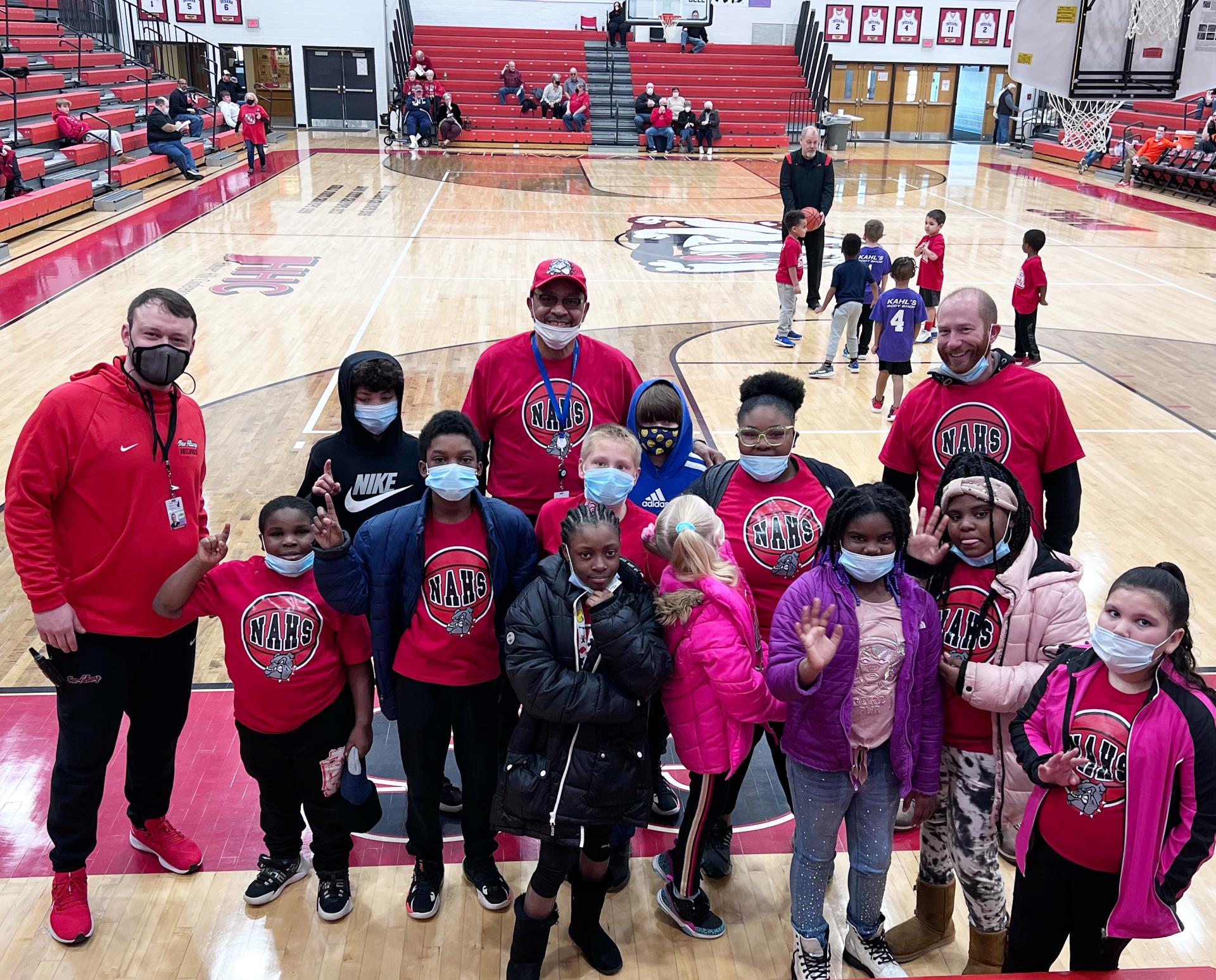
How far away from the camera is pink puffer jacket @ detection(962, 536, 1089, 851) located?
2.89m

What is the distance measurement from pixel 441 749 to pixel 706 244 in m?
12.9

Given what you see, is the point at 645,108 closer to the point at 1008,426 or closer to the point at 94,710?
the point at 1008,426

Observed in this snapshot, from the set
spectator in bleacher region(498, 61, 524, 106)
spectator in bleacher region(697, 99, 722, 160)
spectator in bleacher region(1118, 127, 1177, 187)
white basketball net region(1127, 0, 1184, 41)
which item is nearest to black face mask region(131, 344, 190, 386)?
white basketball net region(1127, 0, 1184, 41)

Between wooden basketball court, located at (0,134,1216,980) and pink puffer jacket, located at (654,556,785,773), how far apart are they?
0.76 metres

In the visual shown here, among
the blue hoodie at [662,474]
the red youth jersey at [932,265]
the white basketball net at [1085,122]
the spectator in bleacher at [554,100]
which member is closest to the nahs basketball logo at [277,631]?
the blue hoodie at [662,474]

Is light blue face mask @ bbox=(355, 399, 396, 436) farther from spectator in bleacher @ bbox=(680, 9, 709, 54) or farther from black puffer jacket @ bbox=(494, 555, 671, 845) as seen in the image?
spectator in bleacher @ bbox=(680, 9, 709, 54)

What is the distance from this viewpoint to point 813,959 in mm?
3131

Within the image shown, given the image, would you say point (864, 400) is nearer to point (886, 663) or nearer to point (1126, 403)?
point (1126, 403)

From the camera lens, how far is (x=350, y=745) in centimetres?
346

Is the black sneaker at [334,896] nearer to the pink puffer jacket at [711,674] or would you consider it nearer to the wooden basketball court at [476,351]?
the wooden basketball court at [476,351]

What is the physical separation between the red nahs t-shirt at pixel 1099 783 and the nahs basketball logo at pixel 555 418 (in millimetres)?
2016

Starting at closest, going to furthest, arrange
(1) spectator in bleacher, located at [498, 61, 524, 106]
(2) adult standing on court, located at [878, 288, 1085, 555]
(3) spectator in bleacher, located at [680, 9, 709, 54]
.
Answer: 1. (2) adult standing on court, located at [878, 288, 1085, 555]
2. (1) spectator in bleacher, located at [498, 61, 524, 106]
3. (3) spectator in bleacher, located at [680, 9, 709, 54]

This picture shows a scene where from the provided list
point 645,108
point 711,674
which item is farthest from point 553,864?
point 645,108

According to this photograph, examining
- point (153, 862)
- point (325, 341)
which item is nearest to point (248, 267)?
point (325, 341)
